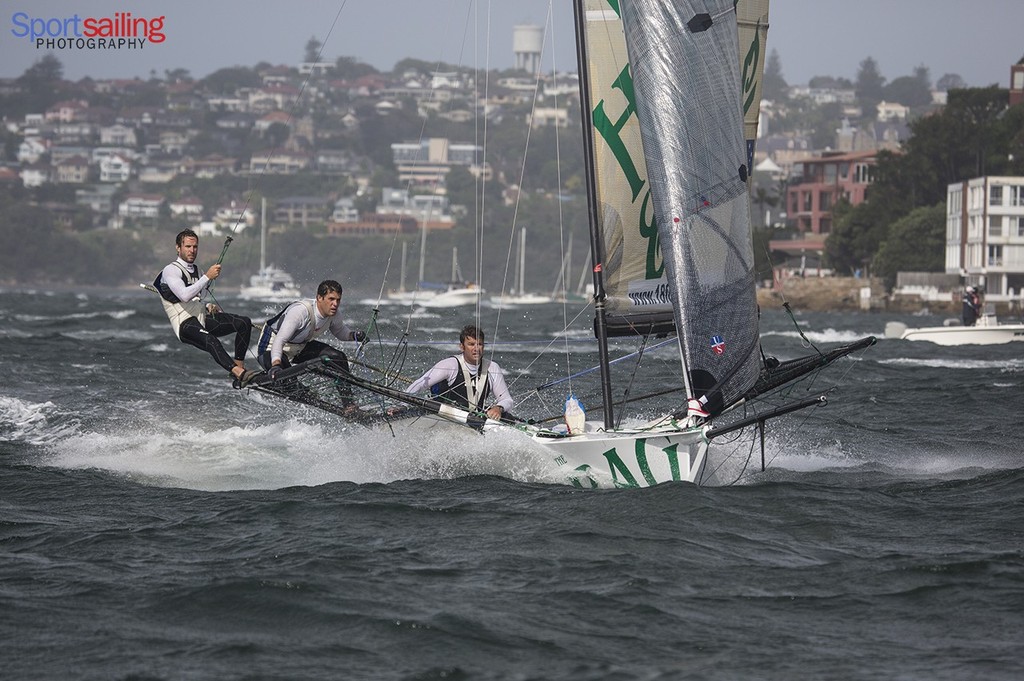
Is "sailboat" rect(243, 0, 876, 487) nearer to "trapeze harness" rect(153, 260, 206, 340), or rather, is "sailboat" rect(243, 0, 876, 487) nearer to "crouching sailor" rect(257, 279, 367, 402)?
"crouching sailor" rect(257, 279, 367, 402)

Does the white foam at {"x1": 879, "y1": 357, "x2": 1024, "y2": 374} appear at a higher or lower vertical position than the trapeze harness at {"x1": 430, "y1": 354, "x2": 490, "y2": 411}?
lower

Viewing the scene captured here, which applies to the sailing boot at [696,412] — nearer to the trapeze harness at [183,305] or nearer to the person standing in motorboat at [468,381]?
the person standing in motorboat at [468,381]

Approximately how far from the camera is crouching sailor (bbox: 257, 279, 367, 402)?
12.1 m

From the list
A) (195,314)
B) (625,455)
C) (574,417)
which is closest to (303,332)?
(195,314)

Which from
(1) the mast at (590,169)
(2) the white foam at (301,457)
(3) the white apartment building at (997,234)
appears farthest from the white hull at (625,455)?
(3) the white apartment building at (997,234)

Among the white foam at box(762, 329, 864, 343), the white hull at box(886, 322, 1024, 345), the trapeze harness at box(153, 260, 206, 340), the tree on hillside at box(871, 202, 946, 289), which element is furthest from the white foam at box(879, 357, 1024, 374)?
the tree on hillside at box(871, 202, 946, 289)

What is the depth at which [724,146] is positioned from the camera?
11.2 meters

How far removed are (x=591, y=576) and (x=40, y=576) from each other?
310 centimetres

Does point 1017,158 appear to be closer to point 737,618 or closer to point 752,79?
point 752,79

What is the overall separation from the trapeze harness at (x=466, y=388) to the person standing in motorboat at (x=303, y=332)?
0.81 metres

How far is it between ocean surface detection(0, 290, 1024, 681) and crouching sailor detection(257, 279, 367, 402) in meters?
0.84

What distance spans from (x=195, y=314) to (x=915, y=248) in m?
69.8

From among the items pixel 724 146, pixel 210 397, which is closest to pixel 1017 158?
pixel 210 397

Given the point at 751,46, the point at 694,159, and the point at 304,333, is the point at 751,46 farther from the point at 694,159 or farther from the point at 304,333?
the point at 304,333
